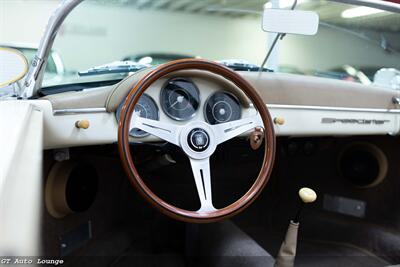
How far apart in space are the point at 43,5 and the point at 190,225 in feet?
12.0

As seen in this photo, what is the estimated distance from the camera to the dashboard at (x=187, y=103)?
137 centimetres

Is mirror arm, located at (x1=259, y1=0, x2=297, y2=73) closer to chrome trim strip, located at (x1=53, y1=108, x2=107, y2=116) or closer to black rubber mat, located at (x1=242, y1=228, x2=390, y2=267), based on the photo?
chrome trim strip, located at (x1=53, y1=108, x2=107, y2=116)

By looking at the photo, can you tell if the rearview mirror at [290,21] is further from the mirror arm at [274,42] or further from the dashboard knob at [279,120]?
the dashboard knob at [279,120]

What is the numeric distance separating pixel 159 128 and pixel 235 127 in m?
0.28

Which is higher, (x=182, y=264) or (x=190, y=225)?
(x=190, y=225)

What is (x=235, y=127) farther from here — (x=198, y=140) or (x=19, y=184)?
(x=19, y=184)

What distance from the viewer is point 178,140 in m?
1.34

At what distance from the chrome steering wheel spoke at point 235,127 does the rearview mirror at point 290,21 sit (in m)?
0.40

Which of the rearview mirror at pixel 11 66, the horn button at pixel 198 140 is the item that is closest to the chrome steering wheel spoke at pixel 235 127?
the horn button at pixel 198 140

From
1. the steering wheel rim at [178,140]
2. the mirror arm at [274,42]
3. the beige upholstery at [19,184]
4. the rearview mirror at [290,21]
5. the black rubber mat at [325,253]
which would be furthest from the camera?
the black rubber mat at [325,253]

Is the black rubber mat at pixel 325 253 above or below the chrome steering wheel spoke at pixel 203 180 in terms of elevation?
below

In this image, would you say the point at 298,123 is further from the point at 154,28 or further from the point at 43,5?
the point at 154,28

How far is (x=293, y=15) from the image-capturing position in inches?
61.8

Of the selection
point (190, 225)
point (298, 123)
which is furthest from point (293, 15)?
point (190, 225)
